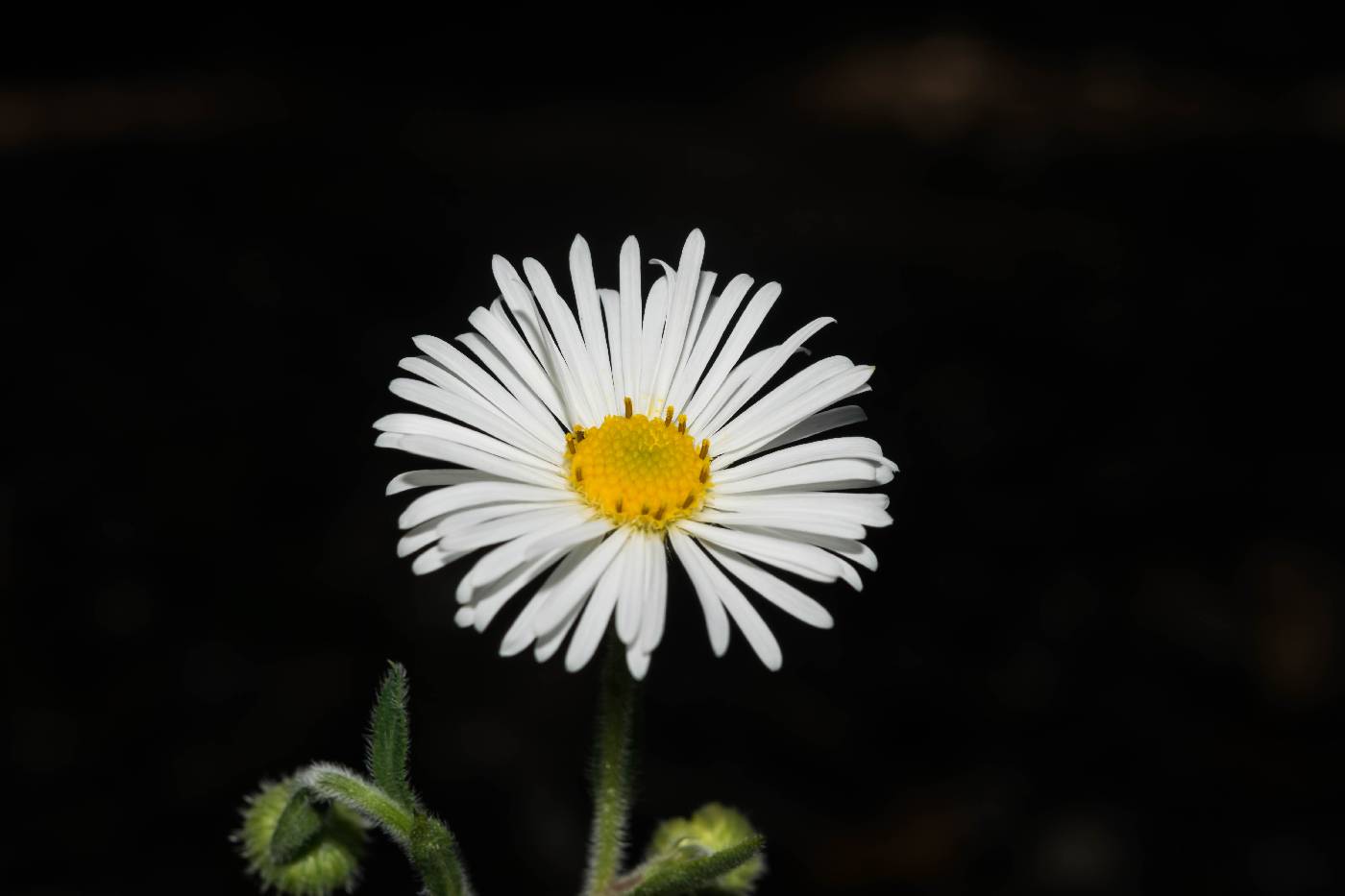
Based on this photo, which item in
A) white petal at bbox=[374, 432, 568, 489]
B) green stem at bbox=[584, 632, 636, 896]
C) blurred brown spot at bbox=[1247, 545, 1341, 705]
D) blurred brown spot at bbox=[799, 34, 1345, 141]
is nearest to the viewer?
white petal at bbox=[374, 432, 568, 489]

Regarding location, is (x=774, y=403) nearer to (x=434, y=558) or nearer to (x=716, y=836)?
(x=434, y=558)

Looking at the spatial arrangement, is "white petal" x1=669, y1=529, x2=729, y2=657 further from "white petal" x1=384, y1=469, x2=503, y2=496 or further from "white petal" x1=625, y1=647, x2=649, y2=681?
"white petal" x1=384, y1=469, x2=503, y2=496

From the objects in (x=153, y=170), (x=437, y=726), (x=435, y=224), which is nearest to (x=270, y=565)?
(x=437, y=726)

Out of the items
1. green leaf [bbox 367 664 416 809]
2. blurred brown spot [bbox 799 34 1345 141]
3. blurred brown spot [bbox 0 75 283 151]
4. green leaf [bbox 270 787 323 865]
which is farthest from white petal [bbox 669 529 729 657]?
blurred brown spot [bbox 799 34 1345 141]

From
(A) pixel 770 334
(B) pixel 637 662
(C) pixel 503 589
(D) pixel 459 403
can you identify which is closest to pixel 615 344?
(D) pixel 459 403

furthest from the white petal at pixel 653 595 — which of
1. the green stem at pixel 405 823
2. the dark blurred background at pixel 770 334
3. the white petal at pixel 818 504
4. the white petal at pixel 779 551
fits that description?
the dark blurred background at pixel 770 334

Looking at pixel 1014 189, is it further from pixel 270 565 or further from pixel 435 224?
pixel 270 565

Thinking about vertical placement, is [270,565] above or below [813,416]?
above
